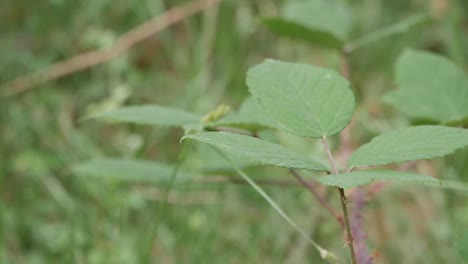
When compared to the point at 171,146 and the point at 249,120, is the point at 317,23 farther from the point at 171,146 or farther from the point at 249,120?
the point at 171,146

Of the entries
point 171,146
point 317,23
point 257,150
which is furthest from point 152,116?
point 171,146

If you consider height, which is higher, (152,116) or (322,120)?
(152,116)

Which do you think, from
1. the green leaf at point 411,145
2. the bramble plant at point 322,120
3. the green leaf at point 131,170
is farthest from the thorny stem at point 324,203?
the green leaf at point 131,170

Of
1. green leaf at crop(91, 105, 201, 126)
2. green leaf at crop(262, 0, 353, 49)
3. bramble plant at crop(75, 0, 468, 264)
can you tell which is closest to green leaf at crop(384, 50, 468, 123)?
bramble plant at crop(75, 0, 468, 264)

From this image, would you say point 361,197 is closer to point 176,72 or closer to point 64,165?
point 64,165

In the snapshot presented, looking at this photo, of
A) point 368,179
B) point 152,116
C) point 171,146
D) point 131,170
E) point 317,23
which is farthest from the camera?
point 171,146

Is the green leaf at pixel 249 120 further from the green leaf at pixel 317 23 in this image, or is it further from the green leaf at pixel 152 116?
the green leaf at pixel 317 23

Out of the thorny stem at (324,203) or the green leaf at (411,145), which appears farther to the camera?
the thorny stem at (324,203)

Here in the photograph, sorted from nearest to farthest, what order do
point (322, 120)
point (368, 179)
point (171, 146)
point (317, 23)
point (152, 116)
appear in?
1. point (368, 179)
2. point (322, 120)
3. point (152, 116)
4. point (317, 23)
5. point (171, 146)
